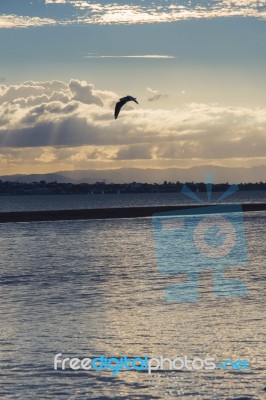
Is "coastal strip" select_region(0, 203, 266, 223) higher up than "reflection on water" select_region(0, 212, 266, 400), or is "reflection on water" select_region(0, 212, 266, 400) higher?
"reflection on water" select_region(0, 212, 266, 400)

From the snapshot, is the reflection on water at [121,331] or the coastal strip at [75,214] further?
the coastal strip at [75,214]

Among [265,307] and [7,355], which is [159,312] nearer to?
[265,307]

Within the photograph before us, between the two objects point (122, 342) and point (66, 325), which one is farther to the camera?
point (66, 325)

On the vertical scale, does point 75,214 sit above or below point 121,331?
below

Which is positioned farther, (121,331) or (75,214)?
(75,214)

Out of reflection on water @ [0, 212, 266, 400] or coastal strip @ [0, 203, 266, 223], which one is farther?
coastal strip @ [0, 203, 266, 223]

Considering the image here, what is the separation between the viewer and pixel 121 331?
27609 mm

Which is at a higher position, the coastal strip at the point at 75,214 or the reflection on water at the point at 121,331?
the reflection on water at the point at 121,331

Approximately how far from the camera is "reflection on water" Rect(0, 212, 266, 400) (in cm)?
2052

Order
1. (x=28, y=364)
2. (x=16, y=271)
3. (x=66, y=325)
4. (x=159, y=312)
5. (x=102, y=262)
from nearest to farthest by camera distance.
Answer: (x=28, y=364) → (x=66, y=325) → (x=159, y=312) → (x=16, y=271) → (x=102, y=262)

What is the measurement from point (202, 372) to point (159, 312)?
33.2 ft

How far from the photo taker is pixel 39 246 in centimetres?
8300

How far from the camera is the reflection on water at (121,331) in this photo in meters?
20.5

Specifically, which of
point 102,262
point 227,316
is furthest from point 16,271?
point 227,316
